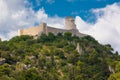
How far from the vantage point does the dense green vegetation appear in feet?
332

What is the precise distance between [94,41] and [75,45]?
1187 centimetres

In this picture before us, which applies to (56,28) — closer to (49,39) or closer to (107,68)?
(49,39)

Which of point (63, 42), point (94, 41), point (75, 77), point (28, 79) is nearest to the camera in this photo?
point (28, 79)

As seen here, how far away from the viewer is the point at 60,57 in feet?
373

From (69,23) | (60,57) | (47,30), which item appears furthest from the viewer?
(69,23)

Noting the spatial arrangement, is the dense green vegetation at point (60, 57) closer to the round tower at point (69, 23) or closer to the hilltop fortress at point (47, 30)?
the hilltop fortress at point (47, 30)

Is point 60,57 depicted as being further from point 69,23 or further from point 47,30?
point 69,23

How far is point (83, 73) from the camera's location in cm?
10450

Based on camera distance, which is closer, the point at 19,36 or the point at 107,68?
the point at 107,68

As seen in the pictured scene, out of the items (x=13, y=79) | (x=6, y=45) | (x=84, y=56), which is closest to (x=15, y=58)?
(x=6, y=45)

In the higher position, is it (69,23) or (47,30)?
(69,23)

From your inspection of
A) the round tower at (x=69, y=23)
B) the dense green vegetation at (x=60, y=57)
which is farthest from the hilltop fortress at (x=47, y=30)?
the dense green vegetation at (x=60, y=57)

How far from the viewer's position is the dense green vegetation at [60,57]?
332ft

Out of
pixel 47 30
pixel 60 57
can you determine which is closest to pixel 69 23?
pixel 47 30
